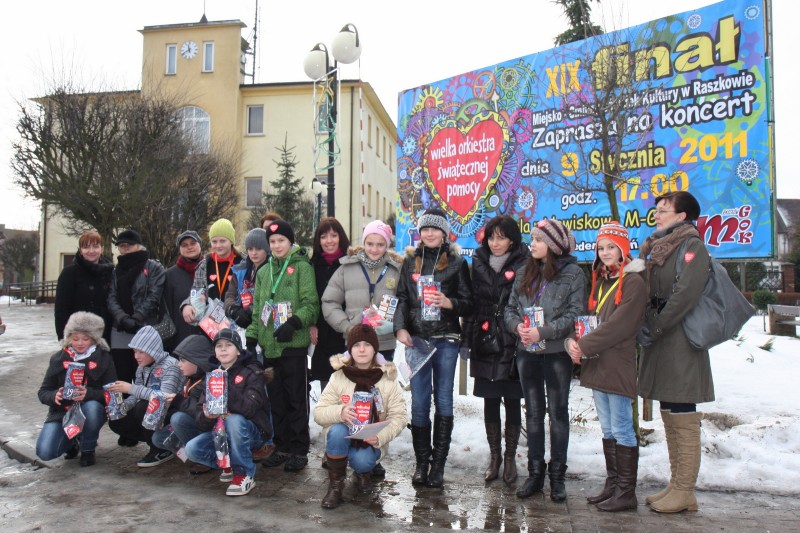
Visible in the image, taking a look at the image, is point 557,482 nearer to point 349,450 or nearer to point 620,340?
point 620,340

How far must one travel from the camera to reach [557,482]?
4.41 m

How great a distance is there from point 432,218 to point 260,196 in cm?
2483

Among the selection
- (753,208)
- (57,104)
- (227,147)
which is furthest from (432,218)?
(227,147)

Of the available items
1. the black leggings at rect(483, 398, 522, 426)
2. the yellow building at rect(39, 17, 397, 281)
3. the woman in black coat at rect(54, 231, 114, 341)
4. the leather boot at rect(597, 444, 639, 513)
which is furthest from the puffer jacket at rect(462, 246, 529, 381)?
the yellow building at rect(39, 17, 397, 281)

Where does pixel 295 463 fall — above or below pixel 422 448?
below

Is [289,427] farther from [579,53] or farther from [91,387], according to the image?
[579,53]

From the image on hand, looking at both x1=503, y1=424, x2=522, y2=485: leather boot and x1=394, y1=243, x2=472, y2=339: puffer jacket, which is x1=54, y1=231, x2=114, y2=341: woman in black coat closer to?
x1=394, y1=243, x2=472, y2=339: puffer jacket

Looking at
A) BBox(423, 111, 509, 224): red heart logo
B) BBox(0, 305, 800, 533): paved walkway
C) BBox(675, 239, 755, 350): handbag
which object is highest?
BBox(423, 111, 509, 224): red heart logo

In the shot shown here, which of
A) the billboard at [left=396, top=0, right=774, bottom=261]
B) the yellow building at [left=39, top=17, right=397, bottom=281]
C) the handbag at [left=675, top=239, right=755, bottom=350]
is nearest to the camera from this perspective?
the handbag at [left=675, top=239, right=755, bottom=350]

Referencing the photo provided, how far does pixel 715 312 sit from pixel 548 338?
113 centimetres

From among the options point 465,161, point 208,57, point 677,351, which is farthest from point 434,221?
point 208,57

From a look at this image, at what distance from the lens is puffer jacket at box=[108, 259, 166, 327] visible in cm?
593

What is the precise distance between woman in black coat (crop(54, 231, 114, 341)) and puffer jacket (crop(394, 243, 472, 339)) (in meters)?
3.24

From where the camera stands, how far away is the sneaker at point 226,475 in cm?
482
